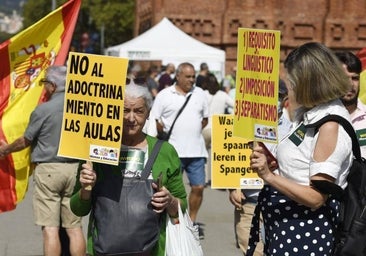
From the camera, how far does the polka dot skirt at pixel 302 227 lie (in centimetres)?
409

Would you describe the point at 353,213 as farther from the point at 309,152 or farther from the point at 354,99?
the point at 354,99

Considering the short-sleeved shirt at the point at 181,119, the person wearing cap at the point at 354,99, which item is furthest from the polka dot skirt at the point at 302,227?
the short-sleeved shirt at the point at 181,119

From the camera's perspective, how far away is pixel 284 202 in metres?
4.12

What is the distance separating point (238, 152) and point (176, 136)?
3.68 meters

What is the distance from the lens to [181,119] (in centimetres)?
1017

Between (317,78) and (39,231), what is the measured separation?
278 inches

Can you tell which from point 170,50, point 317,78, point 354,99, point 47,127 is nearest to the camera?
point 317,78

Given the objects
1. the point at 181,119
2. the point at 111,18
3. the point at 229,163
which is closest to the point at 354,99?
the point at 229,163

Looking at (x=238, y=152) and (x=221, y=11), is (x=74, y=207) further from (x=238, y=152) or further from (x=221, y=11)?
(x=221, y=11)

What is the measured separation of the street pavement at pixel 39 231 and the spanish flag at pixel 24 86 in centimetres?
147

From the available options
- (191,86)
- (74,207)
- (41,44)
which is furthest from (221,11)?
(74,207)

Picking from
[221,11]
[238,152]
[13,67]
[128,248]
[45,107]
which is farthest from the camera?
[221,11]

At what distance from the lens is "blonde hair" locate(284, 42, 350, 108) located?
3.99 metres

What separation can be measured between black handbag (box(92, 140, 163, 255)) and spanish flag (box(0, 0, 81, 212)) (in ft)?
11.4
